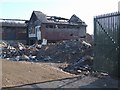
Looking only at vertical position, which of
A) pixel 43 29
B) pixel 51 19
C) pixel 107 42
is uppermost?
pixel 51 19

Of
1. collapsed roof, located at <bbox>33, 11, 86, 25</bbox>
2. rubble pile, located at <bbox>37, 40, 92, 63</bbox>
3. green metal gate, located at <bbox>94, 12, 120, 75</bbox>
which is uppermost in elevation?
collapsed roof, located at <bbox>33, 11, 86, 25</bbox>

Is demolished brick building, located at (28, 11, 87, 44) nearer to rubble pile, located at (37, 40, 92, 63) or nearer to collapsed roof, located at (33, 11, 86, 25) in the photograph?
collapsed roof, located at (33, 11, 86, 25)

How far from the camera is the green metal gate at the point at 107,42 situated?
10203mm

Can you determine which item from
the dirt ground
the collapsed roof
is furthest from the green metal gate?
the collapsed roof

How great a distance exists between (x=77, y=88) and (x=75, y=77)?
1942 millimetres

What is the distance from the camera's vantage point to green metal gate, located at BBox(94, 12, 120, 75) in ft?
33.5

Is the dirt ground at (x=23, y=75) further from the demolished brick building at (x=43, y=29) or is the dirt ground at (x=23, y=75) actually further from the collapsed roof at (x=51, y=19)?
the collapsed roof at (x=51, y=19)

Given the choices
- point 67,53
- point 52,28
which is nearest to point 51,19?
point 52,28

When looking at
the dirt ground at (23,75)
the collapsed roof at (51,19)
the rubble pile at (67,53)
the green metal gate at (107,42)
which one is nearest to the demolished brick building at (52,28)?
the collapsed roof at (51,19)

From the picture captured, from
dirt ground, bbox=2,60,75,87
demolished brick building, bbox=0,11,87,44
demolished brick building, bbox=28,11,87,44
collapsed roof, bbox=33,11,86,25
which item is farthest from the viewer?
collapsed roof, bbox=33,11,86,25

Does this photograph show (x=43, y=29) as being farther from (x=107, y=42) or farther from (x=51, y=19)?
(x=107, y=42)

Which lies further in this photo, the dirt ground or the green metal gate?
the green metal gate

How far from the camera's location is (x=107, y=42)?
35.3 ft

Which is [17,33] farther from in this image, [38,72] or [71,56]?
[38,72]
